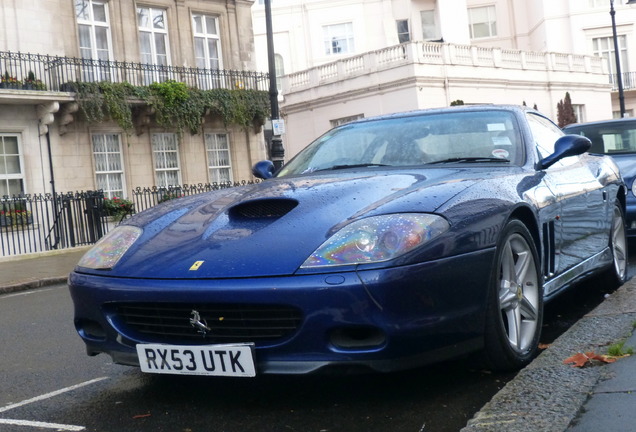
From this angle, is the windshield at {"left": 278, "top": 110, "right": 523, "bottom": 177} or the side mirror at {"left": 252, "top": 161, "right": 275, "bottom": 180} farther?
the side mirror at {"left": 252, "top": 161, "right": 275, "bottom": 180}

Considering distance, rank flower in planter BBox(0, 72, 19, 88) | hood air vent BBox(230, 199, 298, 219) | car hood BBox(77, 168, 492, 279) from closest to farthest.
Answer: car hood BBox(77, 168, 492, 279) < hood air vent BBox(230, 199, 298, 219) < flower in planter BBox(0, 72, 19, 88)

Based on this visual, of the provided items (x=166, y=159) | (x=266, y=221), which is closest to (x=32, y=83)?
(x=166, y=159)

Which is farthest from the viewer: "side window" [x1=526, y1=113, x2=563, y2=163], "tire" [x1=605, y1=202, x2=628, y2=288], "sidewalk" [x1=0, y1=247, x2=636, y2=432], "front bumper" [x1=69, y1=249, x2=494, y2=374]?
"tire" [x1=605, y1=202, x2=628, y2=288]

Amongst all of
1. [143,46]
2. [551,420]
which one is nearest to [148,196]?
[143,46]

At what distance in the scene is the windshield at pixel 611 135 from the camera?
10070 mm

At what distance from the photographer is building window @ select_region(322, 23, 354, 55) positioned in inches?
1683

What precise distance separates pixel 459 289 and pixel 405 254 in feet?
1.21

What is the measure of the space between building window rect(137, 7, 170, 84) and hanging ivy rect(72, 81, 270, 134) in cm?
49

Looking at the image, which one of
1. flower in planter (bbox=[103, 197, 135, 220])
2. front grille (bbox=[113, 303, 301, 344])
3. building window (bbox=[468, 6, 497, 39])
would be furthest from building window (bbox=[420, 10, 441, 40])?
front grille (bbox=[113, 303, 301, 344])

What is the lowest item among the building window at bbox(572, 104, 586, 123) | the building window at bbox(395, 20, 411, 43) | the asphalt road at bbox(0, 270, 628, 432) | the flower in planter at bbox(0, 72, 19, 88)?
the asphalt road at bbox(0, 270, 628, 432)

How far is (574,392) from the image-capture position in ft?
11.0

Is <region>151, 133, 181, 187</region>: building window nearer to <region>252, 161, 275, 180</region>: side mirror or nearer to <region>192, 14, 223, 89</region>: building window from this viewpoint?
<region>192, 14, 223, 89</region>: building window

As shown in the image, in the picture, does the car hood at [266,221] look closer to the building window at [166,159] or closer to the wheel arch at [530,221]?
the wheel arch at [530,221]

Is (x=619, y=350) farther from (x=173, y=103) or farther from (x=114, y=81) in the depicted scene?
(x=173, y=103)
